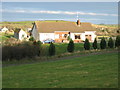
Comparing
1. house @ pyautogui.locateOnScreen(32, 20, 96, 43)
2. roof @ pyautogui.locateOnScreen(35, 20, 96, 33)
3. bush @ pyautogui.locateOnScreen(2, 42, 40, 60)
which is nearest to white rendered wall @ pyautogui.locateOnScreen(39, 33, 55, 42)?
house @ pyautogui.locateOnScreen(32, 20, 96, 43)

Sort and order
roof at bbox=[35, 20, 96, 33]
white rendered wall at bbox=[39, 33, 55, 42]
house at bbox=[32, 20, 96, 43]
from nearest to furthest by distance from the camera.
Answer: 1. white rendered wall at bbox=[39, 33, 55, 42]
2. house at bbox=[32, 20, 96, 43]
3. roof at bbox=[35, 20, 96, 33]

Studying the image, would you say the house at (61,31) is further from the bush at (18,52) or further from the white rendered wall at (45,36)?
the bush at (18,52)

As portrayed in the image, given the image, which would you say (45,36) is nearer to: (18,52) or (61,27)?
(61,27)

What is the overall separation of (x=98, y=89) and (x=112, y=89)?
20.1 inches

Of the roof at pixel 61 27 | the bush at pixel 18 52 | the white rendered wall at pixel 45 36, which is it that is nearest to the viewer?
the bush at pixel 18 52

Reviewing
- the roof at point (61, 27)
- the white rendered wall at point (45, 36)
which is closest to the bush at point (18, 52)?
the white rendered wall at point (45, 36)

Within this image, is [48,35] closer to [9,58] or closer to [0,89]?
[9,58]

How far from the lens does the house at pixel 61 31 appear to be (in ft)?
180

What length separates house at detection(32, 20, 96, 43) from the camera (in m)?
54.7

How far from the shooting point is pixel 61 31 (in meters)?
55.8

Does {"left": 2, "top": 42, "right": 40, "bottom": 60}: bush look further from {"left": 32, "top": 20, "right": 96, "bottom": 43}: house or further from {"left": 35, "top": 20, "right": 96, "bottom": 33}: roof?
{"left": 35, "top": 20, "right": 96, "bottom": 33}: roof

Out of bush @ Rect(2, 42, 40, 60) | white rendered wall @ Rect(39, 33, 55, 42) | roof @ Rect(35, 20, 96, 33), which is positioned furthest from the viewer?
roof @ Rect(35, 20, 96, 33)

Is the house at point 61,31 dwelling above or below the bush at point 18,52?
above

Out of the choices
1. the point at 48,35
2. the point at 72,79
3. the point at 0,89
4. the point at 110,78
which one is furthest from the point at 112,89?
the point at 48,35
